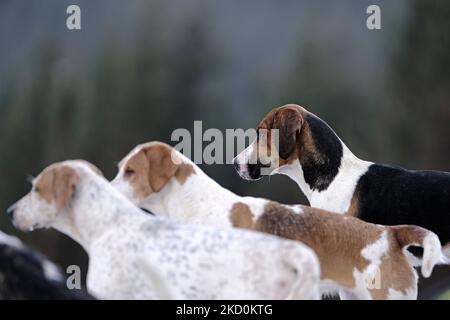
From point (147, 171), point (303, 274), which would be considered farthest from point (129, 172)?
point (303, 274)

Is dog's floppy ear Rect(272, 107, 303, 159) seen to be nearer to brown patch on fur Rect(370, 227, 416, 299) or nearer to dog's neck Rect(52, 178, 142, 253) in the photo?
brown patch on fur Rect(370, 227, 416, 299)

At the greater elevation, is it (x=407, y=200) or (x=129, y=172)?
(x=129, y=172)

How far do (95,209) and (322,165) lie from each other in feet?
6.59

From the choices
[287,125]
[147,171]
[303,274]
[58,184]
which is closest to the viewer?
[303,274]

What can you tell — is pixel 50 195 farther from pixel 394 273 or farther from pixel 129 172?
pixel 394 273

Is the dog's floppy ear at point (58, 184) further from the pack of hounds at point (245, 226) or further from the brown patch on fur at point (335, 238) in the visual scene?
the brown patch on fur at point (335, 238)

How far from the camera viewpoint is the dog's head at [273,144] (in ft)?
20.5

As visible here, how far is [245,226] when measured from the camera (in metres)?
5.32

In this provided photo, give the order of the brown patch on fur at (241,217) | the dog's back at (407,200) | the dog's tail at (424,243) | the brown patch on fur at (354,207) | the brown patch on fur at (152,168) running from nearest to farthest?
the dog's tail at (424,243) → the brown patch on fur at (241,217) → the brown patch on fur at (152,168) → the dog's back at (407,200) → the brown patch on fur at (354,207)

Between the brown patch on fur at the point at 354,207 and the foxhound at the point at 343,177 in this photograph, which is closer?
the foxhound at the point at 343,177

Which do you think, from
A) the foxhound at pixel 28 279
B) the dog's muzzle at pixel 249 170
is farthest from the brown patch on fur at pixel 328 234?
the foxhound at pixel 28 279
